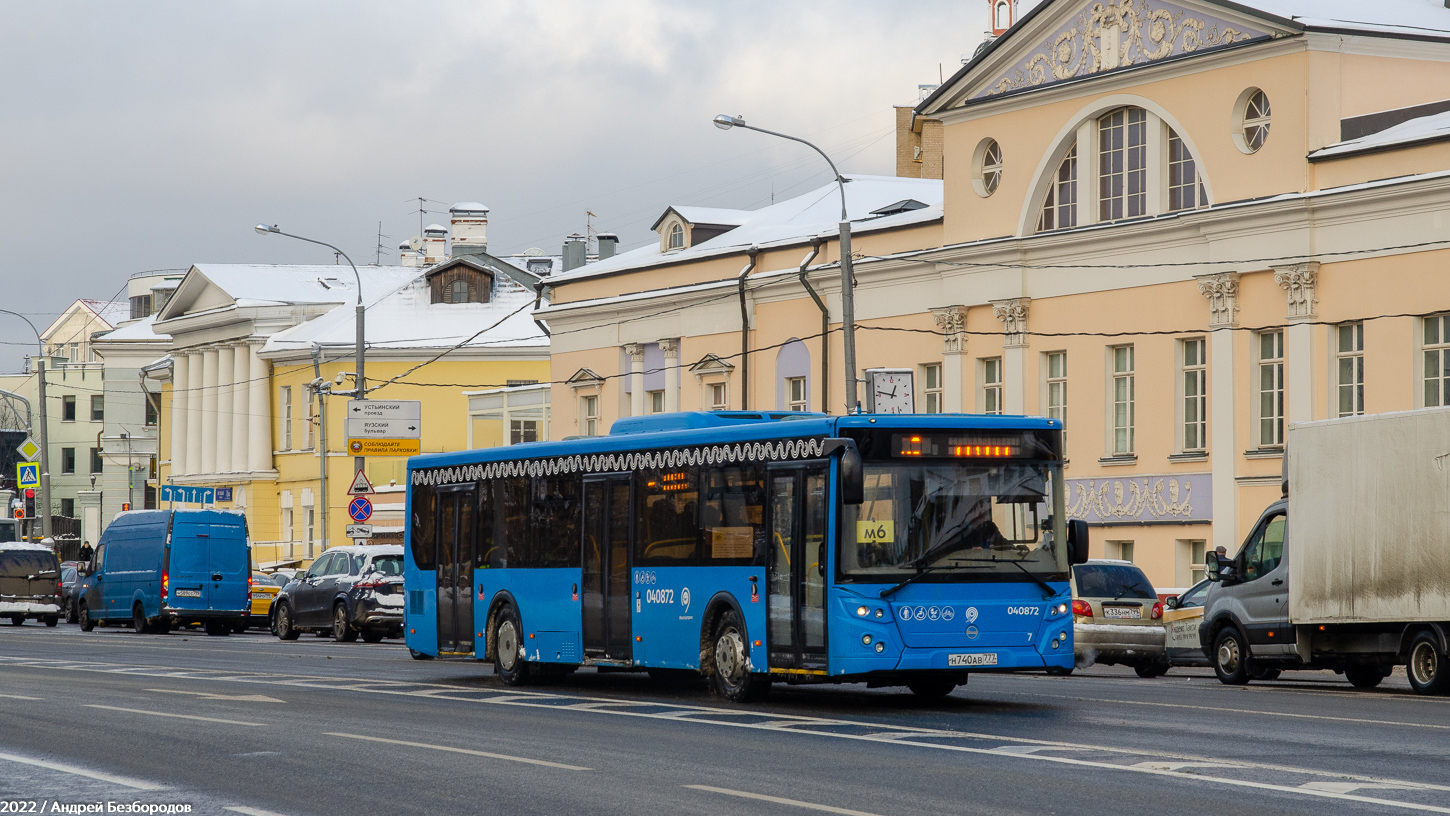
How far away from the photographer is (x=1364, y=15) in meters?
35.3

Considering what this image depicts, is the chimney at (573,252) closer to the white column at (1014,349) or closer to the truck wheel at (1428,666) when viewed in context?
the white column at (1014,349)

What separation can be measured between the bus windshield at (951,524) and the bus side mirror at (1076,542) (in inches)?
11.7

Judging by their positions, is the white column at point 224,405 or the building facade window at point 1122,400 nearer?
the building facade window at point 1122,400

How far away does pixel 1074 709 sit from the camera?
17688 mm

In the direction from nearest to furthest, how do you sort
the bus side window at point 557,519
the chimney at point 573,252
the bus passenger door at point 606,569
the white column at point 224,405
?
the bus passenger door at point 606,569, the bus side window at point 557,519, the chimney at point 573,252, the white column at point 224,405

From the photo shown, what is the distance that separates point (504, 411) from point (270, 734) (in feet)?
164

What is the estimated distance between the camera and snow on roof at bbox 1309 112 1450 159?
32.3 meters

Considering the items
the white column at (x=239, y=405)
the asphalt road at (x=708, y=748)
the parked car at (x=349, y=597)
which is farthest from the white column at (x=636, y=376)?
the white column at (x=239, y=405)

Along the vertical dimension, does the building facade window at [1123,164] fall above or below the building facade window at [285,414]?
above

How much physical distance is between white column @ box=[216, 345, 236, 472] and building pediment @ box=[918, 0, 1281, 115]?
4154 centimetres

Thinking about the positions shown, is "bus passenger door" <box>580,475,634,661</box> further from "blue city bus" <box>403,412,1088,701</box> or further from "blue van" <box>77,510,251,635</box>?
"blue van" <box>77,510,251,635</box>

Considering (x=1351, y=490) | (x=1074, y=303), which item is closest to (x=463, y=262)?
(x=1074, y=303)

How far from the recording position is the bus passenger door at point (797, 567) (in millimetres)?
17453

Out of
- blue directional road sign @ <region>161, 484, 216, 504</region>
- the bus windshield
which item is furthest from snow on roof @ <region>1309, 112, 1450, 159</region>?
blue directional road sign @ <region>161, 484, 216, 504</region>
